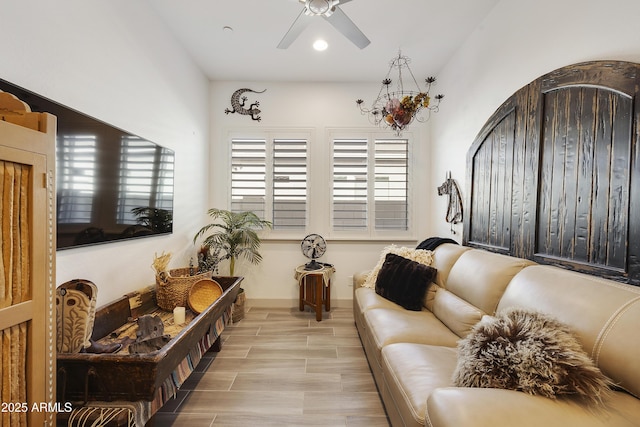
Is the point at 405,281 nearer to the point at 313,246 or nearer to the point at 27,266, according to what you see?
the point at 313,246

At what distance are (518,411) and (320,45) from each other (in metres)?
3.24

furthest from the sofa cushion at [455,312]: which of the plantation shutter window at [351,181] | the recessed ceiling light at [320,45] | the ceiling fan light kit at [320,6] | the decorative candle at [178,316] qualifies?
the recessed ceiling light at [320,45]

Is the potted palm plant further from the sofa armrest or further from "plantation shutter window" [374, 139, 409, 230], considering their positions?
the sofa armrest

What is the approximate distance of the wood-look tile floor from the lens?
1.82m

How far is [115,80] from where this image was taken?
6.73 feet

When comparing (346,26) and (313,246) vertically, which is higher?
(346,26)

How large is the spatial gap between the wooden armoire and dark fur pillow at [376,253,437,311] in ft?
7.42

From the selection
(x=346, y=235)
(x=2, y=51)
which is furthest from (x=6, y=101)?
(x=346, y=235)

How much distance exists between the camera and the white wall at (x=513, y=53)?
1.49 metres

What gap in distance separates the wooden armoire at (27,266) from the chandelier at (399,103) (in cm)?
265

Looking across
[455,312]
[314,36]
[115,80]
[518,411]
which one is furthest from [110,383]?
[314,36]

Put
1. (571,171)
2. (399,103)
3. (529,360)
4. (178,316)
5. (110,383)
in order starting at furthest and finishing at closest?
(399,103) → (178,316) → (571,171) → (110,383) → (529,360)

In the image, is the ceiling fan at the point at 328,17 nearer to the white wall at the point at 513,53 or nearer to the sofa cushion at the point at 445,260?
the white wall at the point at 513,53

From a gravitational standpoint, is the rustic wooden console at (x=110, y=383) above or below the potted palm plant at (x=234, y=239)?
below
